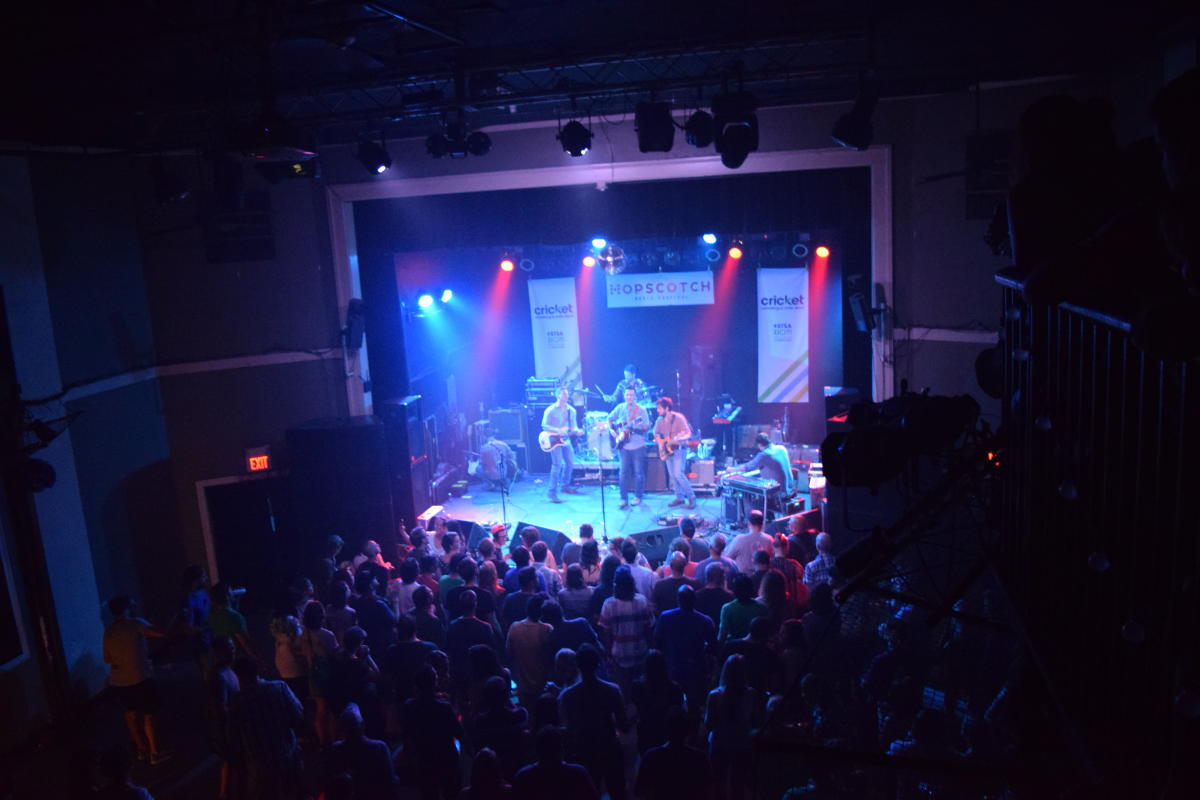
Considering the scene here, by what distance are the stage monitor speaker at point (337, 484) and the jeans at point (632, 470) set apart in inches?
159

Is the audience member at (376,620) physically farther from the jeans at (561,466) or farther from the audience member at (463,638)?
the jeans at (561,466)

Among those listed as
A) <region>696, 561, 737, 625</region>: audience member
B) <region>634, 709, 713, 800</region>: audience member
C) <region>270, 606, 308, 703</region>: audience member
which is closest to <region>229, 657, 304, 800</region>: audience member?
<region>270, 606, 308, 703</region>: audience member

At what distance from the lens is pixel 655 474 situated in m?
13.6

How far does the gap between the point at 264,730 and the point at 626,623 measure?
252cm

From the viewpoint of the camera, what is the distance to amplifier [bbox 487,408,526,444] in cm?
1523

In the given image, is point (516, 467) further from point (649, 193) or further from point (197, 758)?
point (197, 758)

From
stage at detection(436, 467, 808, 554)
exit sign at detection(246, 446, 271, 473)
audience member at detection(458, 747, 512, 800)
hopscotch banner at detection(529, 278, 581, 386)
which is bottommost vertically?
stage at detection(436, 467, 808, 554)

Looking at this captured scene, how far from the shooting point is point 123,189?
9.77 metres

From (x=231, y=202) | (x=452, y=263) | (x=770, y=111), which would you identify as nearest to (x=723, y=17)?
(x=770, y=111)

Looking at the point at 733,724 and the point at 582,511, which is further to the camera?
the point at 582,511

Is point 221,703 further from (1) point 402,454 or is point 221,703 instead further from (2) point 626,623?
(1) point 402,454

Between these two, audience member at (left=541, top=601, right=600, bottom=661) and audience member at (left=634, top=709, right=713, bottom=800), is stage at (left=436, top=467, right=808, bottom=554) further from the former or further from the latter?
audience member at (left=634, top=709, right=713, bottom=800)

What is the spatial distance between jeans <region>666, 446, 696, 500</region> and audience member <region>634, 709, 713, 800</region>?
8078mm

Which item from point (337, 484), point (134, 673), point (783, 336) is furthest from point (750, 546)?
point (783, 336)
